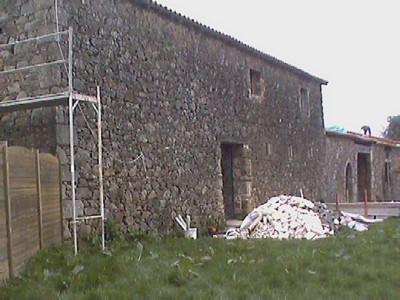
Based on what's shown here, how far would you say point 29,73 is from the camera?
7.80m

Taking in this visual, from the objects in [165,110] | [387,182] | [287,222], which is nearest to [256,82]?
[165,110]

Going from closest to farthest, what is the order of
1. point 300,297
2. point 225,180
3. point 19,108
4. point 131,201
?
1. point 300,297
2. point 19,108
3. point 131,201
4. point 225,180

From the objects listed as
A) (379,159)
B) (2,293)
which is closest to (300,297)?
(2,293)

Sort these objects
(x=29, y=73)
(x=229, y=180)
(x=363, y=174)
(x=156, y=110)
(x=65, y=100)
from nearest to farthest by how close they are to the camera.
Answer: (x=65, y=100) < (x=29, y=73) < (x=156, y=110) < (x=229, y=180) < (x=363, y=174)

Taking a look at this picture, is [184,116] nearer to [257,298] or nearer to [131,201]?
[131,201]

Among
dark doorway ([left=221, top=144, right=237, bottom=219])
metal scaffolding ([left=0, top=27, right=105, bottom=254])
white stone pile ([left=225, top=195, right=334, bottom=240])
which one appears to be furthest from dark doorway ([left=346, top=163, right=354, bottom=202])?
metal scaffolding ([left=0, top=27, right=105, bottom=254])

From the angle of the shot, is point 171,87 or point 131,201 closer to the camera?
point 131,201

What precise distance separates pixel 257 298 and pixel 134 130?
197 inches

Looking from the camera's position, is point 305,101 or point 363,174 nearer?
point 305,101

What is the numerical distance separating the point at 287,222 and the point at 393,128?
3575 cm

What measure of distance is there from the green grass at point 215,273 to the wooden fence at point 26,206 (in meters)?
0.20

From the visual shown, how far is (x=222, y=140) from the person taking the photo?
12.1 metres

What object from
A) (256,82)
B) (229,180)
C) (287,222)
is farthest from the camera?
(256,82)

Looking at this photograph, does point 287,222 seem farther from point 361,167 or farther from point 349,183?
point 361,167
